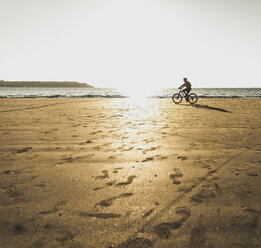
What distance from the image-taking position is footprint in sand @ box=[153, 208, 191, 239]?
6.51 feet

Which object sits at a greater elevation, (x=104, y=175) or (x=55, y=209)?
(x=104, y=175)

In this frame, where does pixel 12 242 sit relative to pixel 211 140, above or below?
below

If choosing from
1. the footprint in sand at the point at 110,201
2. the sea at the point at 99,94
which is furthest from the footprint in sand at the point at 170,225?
the sea at the point at 99,94

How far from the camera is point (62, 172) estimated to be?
11.3ft

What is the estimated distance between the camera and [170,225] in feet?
6.90

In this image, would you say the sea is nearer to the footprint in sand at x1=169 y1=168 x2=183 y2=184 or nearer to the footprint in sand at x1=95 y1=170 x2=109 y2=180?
the footprint in sand at x1=169 y1=168 x2=183 y2=184

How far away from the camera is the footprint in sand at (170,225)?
6.51 feet

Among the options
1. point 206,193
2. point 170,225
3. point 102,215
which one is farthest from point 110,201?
point 206,193

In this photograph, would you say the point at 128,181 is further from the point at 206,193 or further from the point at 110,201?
the point at 206,193

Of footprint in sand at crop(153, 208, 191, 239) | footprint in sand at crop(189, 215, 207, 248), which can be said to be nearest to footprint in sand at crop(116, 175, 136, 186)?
footprint in sand at crop(153, 208, 191, 239)

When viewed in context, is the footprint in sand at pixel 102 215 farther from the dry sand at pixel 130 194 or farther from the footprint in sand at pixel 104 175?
the footprint in sand at pixel 104 175

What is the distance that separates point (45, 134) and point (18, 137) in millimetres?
764

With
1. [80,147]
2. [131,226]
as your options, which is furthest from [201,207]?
[80,147]

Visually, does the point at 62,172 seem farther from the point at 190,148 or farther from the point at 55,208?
the point at 190,148
